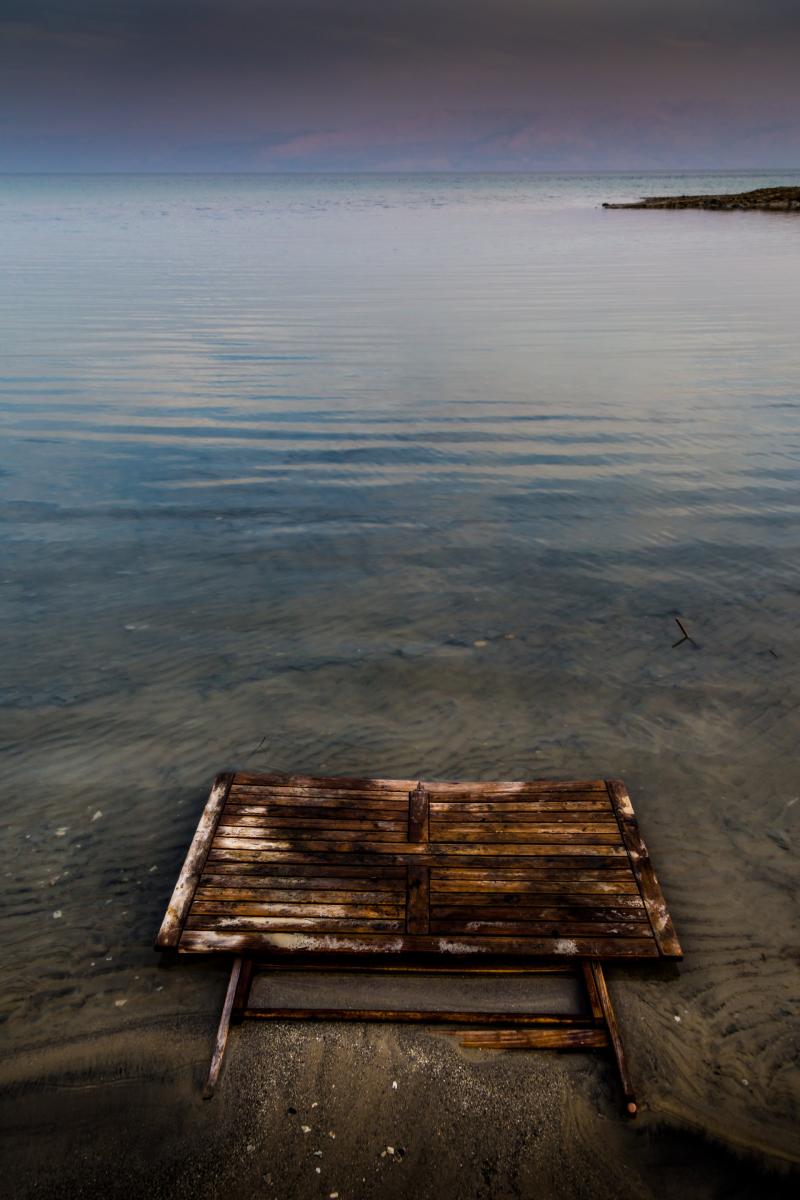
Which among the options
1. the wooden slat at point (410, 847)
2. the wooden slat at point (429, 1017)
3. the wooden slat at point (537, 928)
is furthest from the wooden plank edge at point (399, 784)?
the wooden slat at point (429, 1017)

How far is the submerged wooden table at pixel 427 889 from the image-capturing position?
5.23 m

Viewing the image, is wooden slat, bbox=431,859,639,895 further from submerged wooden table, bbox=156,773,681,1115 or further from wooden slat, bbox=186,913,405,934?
wooden slat, bbox=186,913,405,934

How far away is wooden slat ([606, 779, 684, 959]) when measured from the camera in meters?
5.34

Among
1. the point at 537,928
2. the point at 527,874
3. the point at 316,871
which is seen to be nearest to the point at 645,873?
the point at 527,874

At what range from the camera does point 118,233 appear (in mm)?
62031

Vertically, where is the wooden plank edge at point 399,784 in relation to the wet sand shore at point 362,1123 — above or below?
above

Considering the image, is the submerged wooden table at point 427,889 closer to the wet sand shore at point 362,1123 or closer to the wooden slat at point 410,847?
the wooden slat at point 410,847

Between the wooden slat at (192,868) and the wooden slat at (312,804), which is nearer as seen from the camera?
the wooden slat at (192,868)

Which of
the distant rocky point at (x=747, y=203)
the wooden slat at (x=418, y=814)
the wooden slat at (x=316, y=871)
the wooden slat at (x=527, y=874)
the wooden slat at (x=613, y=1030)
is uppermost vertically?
the distant rocky point at (x=747, y=203)

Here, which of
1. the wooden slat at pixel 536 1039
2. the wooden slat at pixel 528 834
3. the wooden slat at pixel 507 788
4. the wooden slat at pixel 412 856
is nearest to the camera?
the wooden slat at pixel 536 1039

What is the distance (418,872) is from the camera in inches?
229

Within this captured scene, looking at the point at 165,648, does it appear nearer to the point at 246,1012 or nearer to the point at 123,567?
the point at 123,567

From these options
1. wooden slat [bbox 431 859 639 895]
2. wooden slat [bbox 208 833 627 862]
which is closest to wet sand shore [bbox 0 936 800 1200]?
wooden slat [bbox 431 859 639 895]

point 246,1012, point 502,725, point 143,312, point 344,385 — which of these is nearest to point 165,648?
point 502,725
